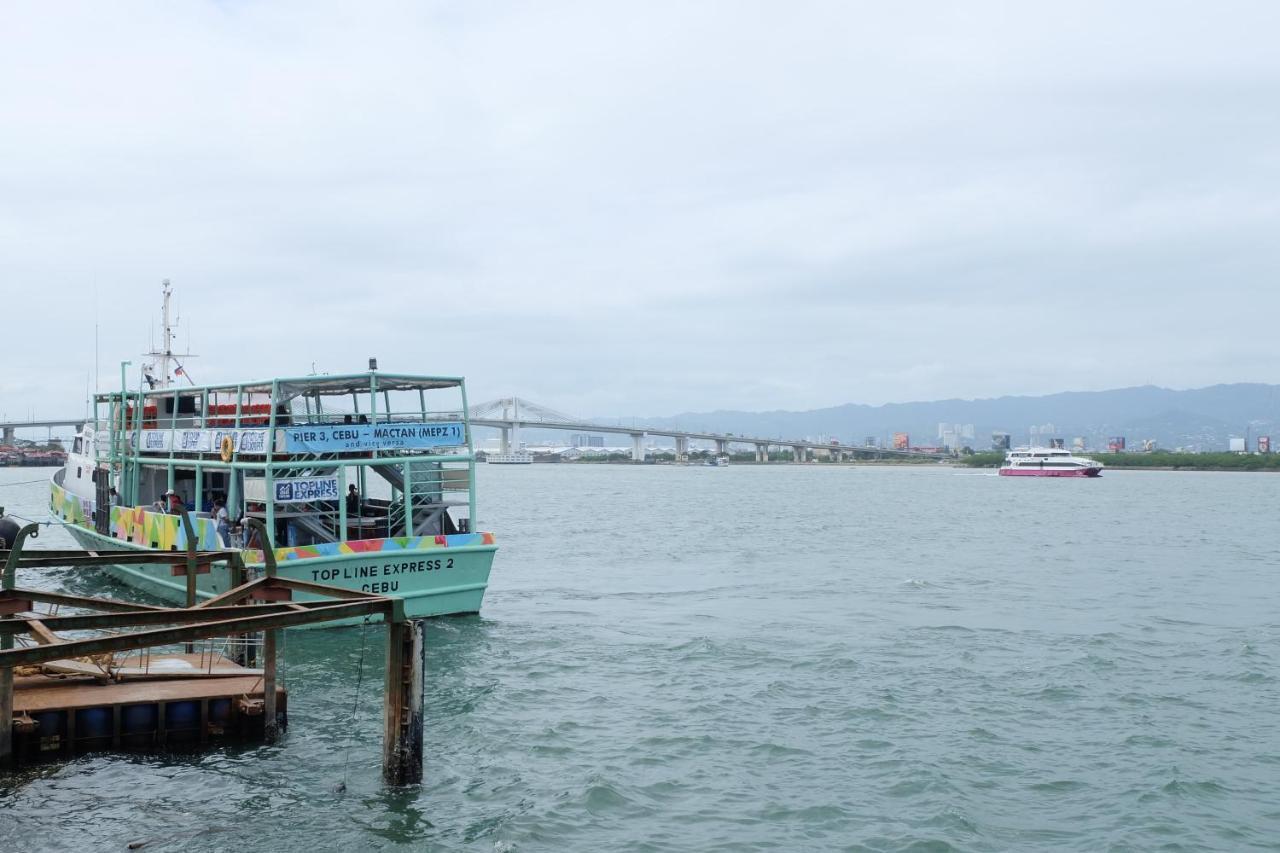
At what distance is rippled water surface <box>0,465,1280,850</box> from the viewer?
12250 millimetres

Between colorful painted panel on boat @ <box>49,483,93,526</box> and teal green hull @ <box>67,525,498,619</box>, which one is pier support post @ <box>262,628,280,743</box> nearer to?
teal green hull @ <box>67,525,498,619</box>

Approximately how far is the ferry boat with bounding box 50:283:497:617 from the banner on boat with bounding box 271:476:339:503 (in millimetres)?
21

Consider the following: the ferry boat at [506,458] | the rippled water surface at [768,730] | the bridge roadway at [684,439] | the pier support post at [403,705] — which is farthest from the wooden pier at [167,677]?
the ferry boat at [506,458]

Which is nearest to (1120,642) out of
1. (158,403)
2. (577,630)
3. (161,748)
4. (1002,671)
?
(1002,671)

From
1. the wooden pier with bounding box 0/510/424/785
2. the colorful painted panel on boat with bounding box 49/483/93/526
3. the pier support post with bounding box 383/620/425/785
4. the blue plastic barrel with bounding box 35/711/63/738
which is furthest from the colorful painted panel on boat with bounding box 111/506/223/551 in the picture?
the pier support post with bounding box 383/620/425/785

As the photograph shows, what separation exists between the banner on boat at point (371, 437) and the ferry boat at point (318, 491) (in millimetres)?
23

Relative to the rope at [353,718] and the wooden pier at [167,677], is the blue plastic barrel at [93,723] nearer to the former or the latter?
the wooden pier at [167,677]

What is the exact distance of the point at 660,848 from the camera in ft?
38.7

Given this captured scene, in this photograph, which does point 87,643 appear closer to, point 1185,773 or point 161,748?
point 161,748

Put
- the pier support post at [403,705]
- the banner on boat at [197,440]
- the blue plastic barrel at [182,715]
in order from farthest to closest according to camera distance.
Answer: the banner on boat at [197,440] → the blue plastic barrel at [182,715] → the pier support post at [403,705]

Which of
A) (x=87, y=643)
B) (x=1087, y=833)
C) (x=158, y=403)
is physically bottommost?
(x=1087, y=833)

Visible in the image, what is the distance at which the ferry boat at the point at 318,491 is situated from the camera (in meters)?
20.9

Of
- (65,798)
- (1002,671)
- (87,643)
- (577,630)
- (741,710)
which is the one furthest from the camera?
(577,630)

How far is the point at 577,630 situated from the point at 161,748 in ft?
36.0
